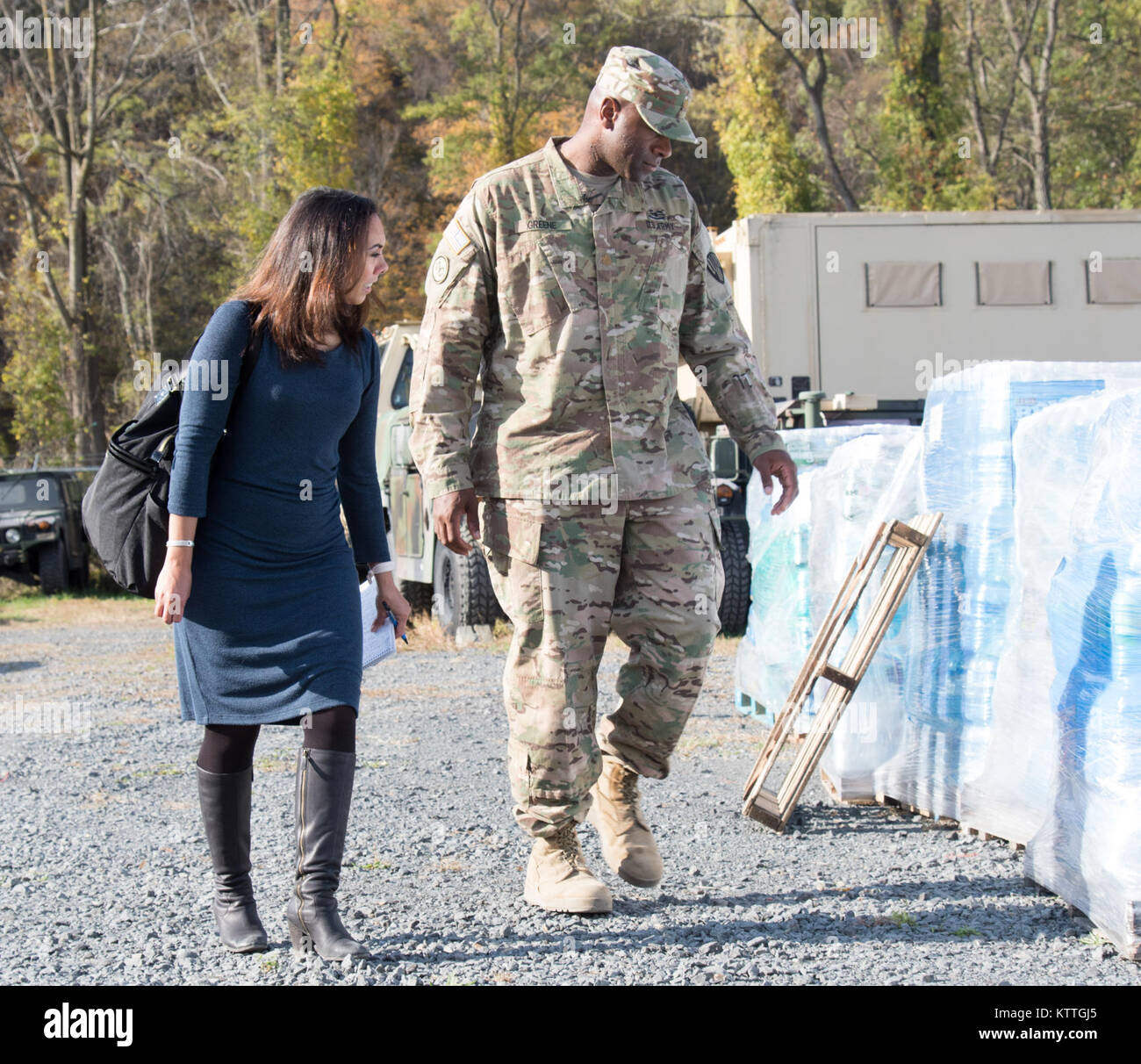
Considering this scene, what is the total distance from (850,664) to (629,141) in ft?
5.45

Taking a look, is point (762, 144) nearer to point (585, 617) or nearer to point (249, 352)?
point (585, 617)

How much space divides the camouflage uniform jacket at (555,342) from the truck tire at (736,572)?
209 inches

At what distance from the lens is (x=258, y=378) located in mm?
2768

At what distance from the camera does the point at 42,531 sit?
15289 mm

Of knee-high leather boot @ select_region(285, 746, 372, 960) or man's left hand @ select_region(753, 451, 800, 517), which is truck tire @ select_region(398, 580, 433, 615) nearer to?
man's left hand @ select_region(753, 451, 800, 517)

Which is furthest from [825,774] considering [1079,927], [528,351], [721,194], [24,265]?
[721,194]

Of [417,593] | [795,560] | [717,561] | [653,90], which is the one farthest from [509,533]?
[417,593]

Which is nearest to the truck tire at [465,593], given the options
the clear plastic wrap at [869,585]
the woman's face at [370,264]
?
the clear plastic wrap at [869,585]

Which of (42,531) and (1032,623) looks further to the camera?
(42,531)

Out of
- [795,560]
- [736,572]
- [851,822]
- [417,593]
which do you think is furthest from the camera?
[417,593]

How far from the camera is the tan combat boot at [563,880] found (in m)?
3.06

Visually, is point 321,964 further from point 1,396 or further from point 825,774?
point 1,396

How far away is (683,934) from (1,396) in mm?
30589
